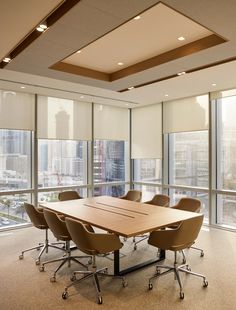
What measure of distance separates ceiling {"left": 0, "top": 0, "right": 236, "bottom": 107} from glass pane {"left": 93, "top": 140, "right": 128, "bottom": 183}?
6.40 feet

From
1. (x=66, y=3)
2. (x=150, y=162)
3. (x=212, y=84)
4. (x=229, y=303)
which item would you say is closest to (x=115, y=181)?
(x=150, y=162)

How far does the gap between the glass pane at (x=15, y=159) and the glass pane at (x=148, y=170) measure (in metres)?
3.37

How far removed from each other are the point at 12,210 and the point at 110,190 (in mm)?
2788

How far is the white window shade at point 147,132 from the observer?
24.1ft

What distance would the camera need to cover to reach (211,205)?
6082 mm

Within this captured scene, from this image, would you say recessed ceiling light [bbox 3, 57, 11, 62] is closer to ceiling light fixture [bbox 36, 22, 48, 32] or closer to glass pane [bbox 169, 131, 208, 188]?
ceiling light fixture [bbox 36, 22, 48, 32]

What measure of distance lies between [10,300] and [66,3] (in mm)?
3211

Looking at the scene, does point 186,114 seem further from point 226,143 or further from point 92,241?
point 92,241

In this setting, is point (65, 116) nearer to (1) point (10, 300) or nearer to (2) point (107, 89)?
(2) point (107, 89)

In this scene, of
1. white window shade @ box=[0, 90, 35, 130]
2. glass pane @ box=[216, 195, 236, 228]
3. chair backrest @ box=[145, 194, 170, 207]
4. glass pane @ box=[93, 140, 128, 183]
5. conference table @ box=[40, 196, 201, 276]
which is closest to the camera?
conference table @ box=[40, 196, 201, 276]

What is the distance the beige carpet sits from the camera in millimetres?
2924

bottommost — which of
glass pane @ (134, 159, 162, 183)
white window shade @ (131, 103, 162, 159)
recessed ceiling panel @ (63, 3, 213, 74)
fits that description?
glass pane @ (134, 159, 162, 183)

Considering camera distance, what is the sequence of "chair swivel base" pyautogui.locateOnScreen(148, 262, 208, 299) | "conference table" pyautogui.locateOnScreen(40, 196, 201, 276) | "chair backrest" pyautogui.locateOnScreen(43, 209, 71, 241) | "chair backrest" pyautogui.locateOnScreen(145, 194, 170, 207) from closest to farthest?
1. "chair swivel base" pyautogui.locateOnScreen(148, 262, 208, 299)
2. "conference table" pyautogui.locateOnScreen(40, 196, 201, 276)
3. "chair backrest" pyautogui.locateOnScreen(43, 209, 71, 241)
4. "chair backrest" pyautogui.locateOnScreen(145, 194, 170, 207)

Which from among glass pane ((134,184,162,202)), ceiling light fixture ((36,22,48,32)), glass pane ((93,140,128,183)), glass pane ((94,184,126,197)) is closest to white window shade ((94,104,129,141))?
glass pane ((93,140,128,183))
